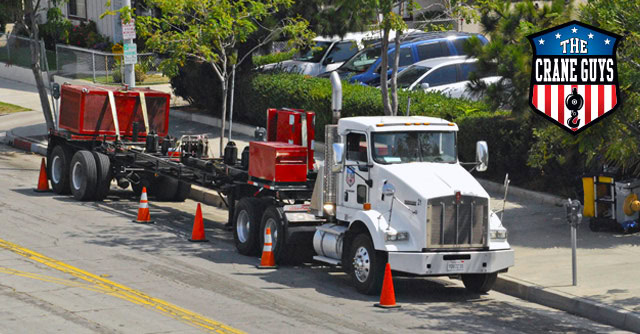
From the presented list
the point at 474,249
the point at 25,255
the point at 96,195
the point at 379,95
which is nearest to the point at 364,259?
the point at 474,249

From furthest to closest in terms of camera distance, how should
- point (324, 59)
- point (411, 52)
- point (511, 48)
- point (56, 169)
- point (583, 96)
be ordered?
point (324, 59), point (411, 52), point (56, 169), point (511, 48), point (583, 96)

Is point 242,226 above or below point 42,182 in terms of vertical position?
below

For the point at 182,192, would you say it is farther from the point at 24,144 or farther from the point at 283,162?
the point at 24,144

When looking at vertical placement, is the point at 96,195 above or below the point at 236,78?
below

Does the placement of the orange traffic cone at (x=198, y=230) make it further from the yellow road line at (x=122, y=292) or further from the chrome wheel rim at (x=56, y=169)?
the chrome wheel rim at (x=56, y=169)

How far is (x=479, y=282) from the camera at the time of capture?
1466 centimetres

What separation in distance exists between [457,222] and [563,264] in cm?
253

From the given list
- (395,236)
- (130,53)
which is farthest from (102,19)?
(395,236)

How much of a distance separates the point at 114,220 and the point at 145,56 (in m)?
16.8

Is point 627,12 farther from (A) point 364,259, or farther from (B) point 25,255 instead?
(B) point 25,255

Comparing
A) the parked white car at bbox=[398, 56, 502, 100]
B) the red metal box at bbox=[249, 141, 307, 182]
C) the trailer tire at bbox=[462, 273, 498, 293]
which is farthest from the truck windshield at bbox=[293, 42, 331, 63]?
the trailer tire at bbox=[462, 273, 498, 293]

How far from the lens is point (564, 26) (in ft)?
47.8

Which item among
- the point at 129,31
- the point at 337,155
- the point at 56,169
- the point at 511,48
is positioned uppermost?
the point at 129,31

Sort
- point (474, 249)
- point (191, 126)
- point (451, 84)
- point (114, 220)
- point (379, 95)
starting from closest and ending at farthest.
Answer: point (474, 249) → point (114, 220) → point (379, 95) → point (451, 84) → point (191, 126)
